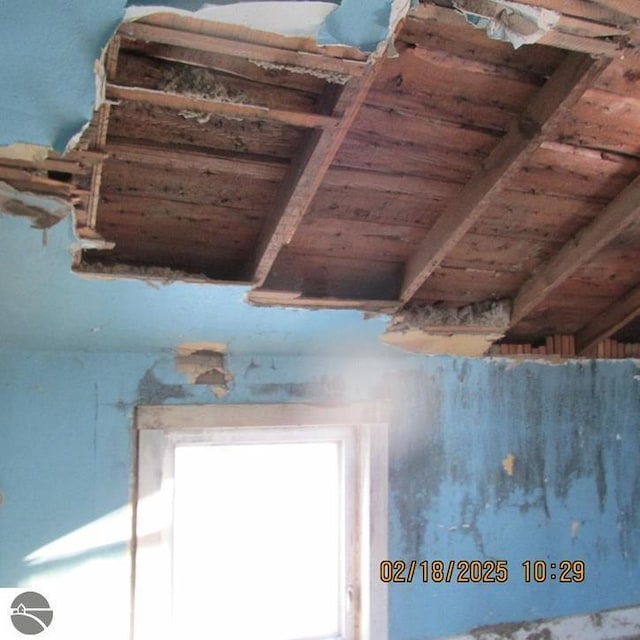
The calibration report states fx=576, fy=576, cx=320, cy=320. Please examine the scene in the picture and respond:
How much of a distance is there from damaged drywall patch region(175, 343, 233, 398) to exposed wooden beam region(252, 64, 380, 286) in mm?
495

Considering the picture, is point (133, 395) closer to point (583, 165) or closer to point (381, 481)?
point (381, 481)

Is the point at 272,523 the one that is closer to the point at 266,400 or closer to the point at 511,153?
the point at 266,400

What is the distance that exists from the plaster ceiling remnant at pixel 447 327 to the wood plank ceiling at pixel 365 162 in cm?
7

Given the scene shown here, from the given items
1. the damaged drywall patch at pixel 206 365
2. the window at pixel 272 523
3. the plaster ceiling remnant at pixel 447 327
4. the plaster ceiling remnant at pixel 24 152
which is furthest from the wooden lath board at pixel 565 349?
the plaster ceiling remnant at pixel 24 152

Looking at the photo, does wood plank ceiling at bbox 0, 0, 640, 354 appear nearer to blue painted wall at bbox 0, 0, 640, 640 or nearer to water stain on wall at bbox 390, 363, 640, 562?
blue painted wall at bbox 0, 0, 640, 640

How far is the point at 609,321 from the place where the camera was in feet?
8.52

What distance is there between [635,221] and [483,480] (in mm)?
1288

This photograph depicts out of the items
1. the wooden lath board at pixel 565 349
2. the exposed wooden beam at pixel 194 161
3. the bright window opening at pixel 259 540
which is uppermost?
the exposed wooden beam at pixel 194 161

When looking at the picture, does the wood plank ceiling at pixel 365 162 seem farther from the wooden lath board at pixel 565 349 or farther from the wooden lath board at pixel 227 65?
the wooden lath board at pixel 565 349

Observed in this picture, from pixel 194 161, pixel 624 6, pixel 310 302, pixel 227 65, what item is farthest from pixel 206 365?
pixel 624 6

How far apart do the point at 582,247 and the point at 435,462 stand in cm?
112

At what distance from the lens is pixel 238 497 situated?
2438 mm

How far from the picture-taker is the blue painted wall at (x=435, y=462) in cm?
200

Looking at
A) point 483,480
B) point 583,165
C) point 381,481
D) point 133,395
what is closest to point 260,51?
point 583,165
